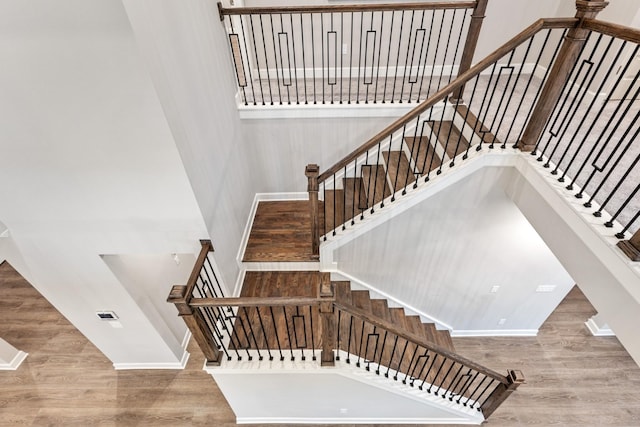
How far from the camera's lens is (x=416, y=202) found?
9.55 feet

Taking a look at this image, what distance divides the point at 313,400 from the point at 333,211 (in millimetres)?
1906

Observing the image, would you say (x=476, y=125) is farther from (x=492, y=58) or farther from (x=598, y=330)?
(x=598, y=330)

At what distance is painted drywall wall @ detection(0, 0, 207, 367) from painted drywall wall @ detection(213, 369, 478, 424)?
124 centimetres

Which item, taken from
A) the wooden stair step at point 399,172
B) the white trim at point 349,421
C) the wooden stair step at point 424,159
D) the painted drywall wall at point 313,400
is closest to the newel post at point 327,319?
the painted drywall wall at point 313,400

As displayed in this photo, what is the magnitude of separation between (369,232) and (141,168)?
227cm

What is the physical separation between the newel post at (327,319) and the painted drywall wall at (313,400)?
13 cm

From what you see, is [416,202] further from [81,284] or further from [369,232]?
[81,284]

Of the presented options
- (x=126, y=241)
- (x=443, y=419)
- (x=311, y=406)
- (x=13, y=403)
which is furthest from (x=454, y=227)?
(x=13, y=403)

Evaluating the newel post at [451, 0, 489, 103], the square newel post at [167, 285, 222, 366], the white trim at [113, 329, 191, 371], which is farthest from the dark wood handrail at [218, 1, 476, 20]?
the white trim at [113, 329, 191, 371]

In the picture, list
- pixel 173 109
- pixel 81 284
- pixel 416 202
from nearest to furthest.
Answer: pixel 173 109
pixel 81 284
pixel 416 202

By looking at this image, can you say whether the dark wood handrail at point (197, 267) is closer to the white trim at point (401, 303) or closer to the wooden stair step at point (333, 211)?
the wooden stair step at point (333, 211)

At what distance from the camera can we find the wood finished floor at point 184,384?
10.5 ft

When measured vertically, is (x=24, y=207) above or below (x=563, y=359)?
above

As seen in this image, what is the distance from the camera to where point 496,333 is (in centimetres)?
436
